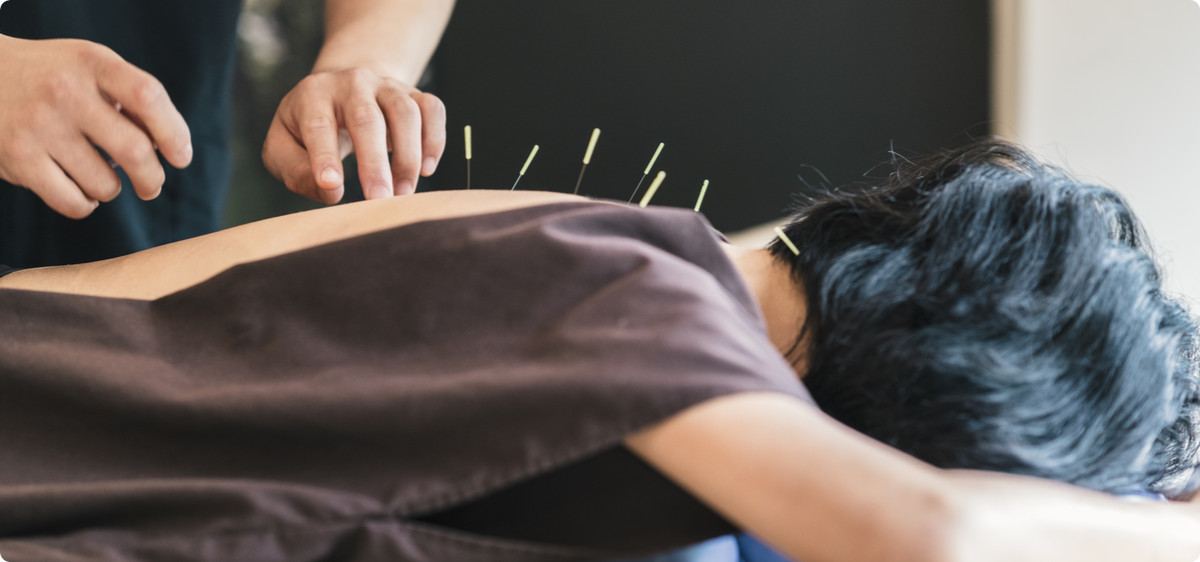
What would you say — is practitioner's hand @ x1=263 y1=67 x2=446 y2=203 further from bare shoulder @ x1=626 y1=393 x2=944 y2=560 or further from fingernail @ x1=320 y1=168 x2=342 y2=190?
bare shoulder @ x1=626 y1=393 x2=944 y2=560

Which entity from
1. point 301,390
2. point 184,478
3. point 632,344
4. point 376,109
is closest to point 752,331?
point 632,344

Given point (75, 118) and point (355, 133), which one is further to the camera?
point (355, 133)

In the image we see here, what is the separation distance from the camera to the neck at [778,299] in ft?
2.78

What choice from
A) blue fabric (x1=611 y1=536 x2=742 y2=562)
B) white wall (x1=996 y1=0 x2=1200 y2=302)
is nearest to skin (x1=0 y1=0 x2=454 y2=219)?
blue fabric (x1=611 y1=536 x2=742 y2=562)

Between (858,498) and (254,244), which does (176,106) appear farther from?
(858,498)

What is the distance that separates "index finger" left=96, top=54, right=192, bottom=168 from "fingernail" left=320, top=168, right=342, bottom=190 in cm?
20

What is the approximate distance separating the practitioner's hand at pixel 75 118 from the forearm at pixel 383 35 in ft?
1.44

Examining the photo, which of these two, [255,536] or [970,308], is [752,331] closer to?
[970,308]

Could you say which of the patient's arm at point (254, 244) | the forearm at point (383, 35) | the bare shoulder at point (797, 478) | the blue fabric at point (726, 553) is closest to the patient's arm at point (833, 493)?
the bare shoulder at point (797, 478)

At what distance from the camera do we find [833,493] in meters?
0.56

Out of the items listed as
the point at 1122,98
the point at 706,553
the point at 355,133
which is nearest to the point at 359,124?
the point at 355,133

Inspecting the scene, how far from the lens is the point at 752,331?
27.6 inches

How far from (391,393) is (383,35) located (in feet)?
2.78

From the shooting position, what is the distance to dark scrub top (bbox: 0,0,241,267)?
1.28 metres
